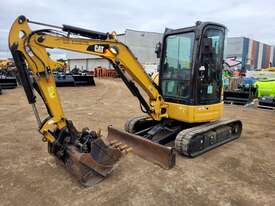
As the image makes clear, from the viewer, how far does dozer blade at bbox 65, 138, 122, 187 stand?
3631mm

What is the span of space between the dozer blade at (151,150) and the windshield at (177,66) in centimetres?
117

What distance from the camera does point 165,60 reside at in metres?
5.41

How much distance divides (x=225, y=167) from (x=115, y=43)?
9.24ft

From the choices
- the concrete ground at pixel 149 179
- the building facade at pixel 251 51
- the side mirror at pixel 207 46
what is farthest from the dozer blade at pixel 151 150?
the building facade at pixel 251 51

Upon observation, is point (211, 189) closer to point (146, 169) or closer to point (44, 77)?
point (146, 169)

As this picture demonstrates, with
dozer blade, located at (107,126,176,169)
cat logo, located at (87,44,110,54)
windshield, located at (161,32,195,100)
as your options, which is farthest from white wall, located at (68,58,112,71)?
cat logo, located at (87,44,110,54)

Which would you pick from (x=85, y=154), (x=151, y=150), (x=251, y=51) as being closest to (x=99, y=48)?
(x=85, y=154)

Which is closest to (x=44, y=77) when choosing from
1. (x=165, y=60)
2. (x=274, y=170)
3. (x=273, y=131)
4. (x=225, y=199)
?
(x=165, y=60)

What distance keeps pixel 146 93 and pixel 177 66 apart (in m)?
0.84

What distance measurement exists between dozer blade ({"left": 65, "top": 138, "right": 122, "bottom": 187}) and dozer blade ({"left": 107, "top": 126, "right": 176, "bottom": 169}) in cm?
75

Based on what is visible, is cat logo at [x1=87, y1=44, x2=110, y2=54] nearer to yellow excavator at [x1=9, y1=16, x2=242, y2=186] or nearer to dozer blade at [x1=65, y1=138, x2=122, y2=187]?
yellow excavator at [x1=9, y1=16, x2=242, y2=186]

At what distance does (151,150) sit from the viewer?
14.9 feet

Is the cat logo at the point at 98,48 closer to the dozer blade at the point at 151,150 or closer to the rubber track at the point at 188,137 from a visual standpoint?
the dozer blade at the point at 151,150

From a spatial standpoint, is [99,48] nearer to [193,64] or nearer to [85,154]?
[85,154]
